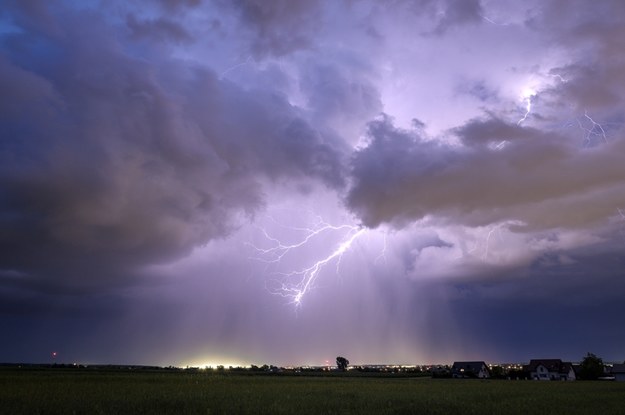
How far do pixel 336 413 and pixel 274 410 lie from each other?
281 cm

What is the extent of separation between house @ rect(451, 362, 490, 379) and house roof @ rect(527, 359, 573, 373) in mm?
10014

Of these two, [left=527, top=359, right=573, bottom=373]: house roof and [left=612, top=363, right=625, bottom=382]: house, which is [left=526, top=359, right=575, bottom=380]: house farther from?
[left=612, top=363, right=625, bottom=382]: house

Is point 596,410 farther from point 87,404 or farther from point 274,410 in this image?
point 87,404

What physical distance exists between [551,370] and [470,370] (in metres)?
17.5

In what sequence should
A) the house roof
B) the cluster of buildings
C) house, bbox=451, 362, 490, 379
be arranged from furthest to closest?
the house roof, house, bbox=451, 362, 490, 379, the cluster of buildings

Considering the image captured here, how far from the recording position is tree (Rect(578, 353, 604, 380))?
94.3 metres

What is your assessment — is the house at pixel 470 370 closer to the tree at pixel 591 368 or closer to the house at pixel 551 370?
the house at pixel 551 370

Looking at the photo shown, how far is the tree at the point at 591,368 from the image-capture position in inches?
3713

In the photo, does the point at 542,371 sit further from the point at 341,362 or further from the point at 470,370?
the point at 341,362

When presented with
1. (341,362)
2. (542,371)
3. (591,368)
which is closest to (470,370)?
(542,371)

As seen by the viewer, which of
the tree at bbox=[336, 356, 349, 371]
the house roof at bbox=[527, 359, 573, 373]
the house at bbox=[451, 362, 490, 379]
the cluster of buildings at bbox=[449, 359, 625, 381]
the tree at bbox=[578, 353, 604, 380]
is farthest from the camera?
the tree at bbox=[336, 356, 349, 371]

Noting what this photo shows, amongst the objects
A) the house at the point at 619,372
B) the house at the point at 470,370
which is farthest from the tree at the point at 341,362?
the house at the point at 619,372

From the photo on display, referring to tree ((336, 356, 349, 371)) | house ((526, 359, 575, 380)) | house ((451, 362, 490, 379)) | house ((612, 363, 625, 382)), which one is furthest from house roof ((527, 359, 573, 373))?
tree ((336, 356, 349, 371))

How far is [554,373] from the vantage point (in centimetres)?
10462
